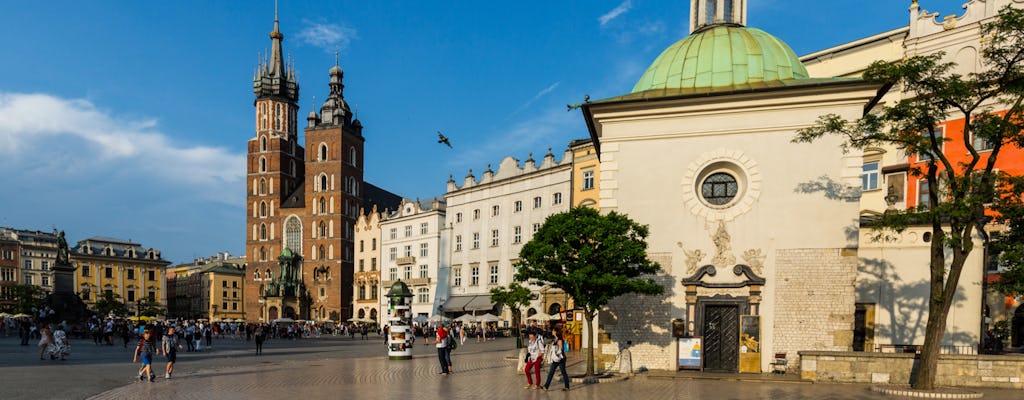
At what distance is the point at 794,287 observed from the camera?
19.7 m

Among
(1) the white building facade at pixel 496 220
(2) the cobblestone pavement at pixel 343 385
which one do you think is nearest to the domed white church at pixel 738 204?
(2) the cobblestone pavement at pixel 343 385

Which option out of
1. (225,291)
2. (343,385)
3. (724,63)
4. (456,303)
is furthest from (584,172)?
(225,291)

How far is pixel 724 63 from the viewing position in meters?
21.6

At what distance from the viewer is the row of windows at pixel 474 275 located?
59906mm

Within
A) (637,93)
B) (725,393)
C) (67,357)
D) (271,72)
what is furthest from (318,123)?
(725,393)

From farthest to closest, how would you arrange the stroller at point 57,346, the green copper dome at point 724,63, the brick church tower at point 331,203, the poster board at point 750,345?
the brick church tower at point 331,203 → the stroller at point 57,346 → the green copper dome at point 724,63 → the poster board at point 750,345

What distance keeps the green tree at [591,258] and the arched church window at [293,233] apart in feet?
274

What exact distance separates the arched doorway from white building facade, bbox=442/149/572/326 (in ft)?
92.1

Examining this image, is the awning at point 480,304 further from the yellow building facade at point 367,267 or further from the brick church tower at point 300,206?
the brick church tower at point 300,206

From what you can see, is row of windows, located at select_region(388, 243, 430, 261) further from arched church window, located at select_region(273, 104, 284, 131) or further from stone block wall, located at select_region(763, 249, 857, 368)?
stone block wall, located at select_region(763, 249, 857, 368)

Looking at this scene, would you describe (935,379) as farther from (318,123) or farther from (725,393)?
(318,123)

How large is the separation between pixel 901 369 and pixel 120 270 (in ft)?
387

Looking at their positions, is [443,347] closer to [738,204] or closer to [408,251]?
[738,204]

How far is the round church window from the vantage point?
20703mm
